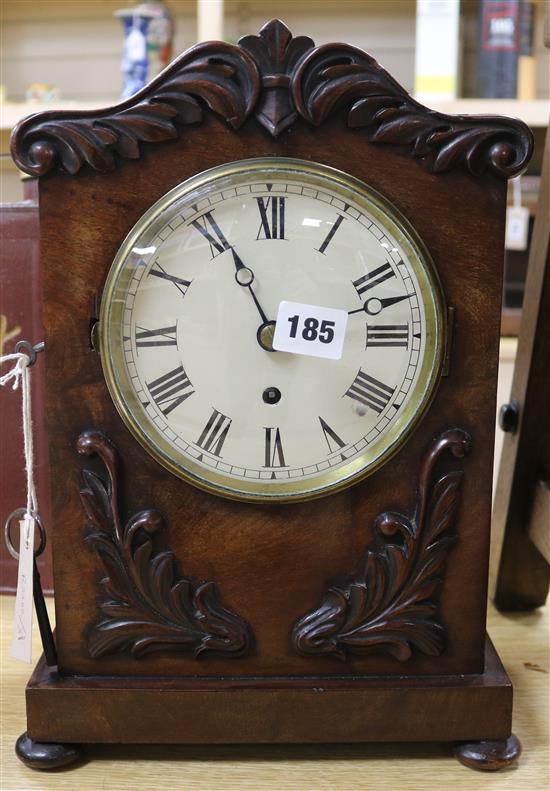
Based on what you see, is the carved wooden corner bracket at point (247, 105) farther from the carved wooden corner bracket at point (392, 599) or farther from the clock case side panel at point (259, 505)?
the carved wooden corner bracket at point (392, 599)

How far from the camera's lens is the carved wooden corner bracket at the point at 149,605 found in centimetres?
76

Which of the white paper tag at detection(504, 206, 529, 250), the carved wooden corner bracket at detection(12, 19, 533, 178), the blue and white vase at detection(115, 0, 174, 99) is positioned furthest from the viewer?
the blue and white vase at detection(115, 0, 174, 99)

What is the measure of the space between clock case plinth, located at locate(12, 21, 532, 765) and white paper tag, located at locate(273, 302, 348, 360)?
9cm

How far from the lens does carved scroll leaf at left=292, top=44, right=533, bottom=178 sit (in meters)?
0.70

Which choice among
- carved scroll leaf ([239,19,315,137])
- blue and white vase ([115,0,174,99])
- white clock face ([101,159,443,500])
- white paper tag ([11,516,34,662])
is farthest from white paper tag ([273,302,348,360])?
blue and white vase ([115,0,174,99])

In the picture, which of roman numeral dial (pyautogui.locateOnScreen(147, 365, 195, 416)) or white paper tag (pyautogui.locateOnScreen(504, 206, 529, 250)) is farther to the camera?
white paper tag (pyautogui.locateOnScreen(504, 206, 529, 250))

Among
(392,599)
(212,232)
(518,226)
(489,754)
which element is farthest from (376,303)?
(518,226)

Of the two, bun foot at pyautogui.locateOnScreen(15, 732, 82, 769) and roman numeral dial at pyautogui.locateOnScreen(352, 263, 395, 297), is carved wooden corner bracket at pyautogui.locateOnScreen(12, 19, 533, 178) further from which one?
bun foot at pyautogui.locateOnScreen(15, 732, 82, 769)

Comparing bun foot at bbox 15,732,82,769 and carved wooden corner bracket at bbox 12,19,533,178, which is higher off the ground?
carved wooden corner bracket at bbox 12,19,533,178

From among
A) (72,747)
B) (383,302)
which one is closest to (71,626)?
(72,747)

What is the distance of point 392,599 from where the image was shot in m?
0.77

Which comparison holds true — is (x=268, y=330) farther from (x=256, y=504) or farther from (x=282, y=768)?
(x=282, y=768)

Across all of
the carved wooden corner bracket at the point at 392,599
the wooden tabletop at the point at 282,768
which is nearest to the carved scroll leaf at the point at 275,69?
the carved wooden corner bracket at the point at 392,599

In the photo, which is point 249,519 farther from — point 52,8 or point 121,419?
point 52,8
